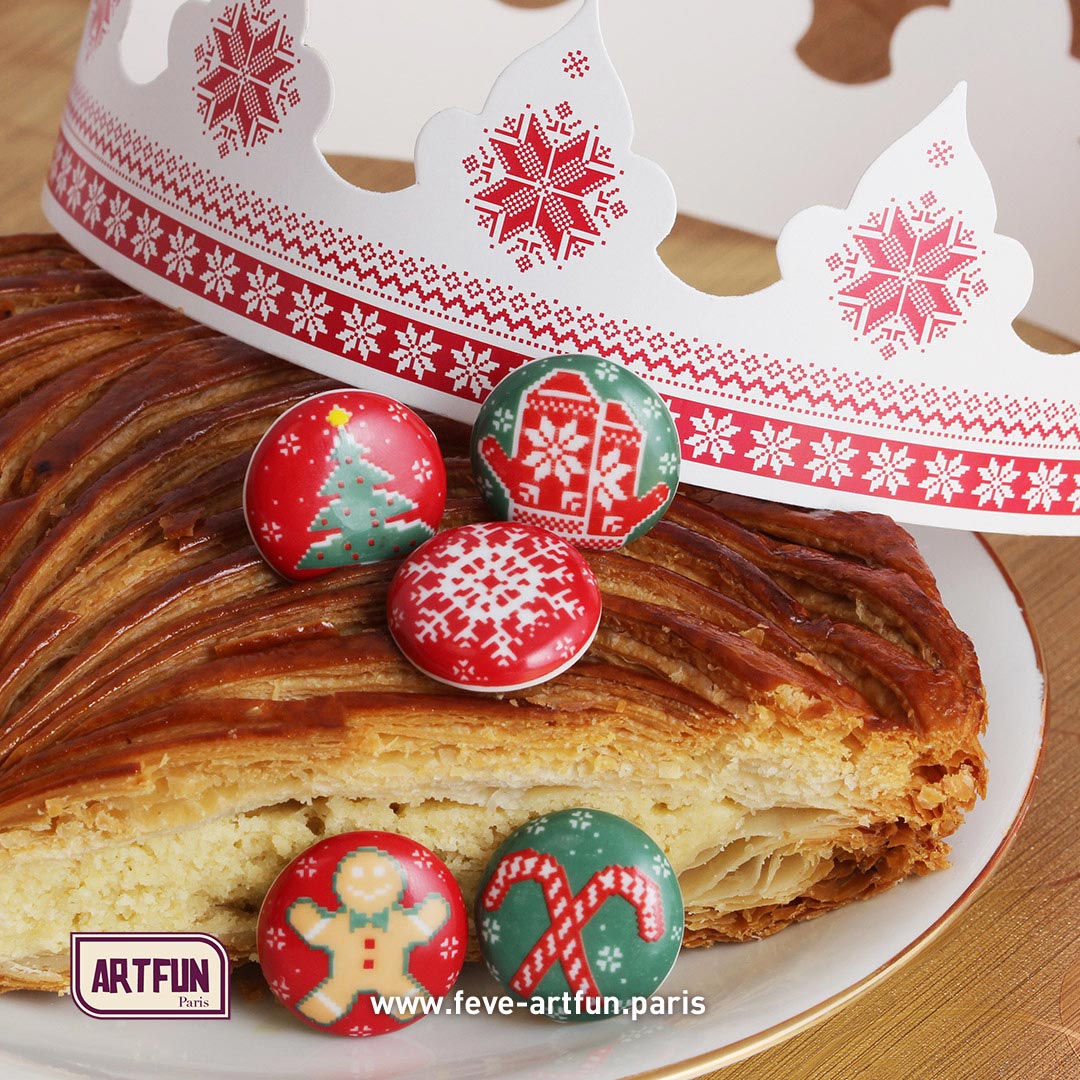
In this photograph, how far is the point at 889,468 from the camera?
137 centimetres

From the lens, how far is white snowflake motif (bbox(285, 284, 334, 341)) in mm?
1412

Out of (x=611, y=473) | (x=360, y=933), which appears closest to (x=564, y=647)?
(x=611, y=473)

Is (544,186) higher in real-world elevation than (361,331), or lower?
higher

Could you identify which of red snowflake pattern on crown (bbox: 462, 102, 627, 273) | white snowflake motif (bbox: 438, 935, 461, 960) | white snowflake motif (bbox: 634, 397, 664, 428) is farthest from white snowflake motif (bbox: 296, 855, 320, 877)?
red snowflake pattern on crown (bbox: 462, 102, 627, 273)

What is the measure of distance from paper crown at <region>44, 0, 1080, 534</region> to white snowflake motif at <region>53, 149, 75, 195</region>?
0.19 metres

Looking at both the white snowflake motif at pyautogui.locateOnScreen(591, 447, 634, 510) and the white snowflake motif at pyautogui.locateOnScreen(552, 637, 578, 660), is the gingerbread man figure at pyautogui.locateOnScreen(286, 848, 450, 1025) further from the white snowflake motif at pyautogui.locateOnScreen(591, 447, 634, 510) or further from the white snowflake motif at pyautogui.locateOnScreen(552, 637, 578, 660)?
the white snowflake motif at pyautogui.locateOnScreen(591, 447, 634, 510)

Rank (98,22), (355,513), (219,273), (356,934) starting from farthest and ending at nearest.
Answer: (98,22) < (219,273) < (355,513) < (356,934)

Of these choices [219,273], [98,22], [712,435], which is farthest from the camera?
[98,22]

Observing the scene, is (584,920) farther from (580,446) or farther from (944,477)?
(944,477)

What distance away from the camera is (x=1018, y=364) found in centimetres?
133

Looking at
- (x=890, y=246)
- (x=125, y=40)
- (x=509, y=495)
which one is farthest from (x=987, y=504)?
(x=125, y=40)

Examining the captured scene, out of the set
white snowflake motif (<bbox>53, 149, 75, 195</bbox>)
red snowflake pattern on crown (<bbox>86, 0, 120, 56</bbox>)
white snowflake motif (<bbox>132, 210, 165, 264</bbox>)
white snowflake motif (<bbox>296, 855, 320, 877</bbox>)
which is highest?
red snowflake pattern on crown (<bbox>86, 0, 120, 56</bbox>)

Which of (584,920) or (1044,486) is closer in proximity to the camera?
(584,920)

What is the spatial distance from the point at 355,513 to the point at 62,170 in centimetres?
73
